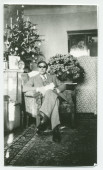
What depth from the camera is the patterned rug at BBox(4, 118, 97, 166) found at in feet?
5.78

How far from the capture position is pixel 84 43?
1820mm

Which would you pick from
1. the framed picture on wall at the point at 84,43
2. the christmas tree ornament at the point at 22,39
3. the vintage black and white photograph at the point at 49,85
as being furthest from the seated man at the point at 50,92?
the framed picture on wall at the point at 84,43

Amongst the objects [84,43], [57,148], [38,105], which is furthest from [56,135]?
[84,43]

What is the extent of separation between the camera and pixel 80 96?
1.82 metres

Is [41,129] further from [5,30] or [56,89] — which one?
[5,30]

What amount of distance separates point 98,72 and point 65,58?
275 mm

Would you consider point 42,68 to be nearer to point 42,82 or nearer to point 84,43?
point 42,82

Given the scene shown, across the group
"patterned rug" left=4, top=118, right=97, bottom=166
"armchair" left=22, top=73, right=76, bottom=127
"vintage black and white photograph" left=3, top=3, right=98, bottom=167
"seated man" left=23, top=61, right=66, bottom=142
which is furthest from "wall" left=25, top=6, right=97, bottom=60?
"patterned rug" left=4, top=118, right=97, bottom=166

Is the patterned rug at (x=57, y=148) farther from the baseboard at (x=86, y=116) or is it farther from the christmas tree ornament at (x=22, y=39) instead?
the christmas tree ornament at (x=22, y=39)

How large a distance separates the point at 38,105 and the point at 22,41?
1.64 ft

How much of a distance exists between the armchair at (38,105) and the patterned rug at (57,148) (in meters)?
0.07

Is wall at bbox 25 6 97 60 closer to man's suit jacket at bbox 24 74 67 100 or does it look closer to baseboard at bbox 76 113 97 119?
man's suit jacket at bbox 24 74 67 100

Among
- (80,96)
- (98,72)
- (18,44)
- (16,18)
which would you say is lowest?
(80,96)

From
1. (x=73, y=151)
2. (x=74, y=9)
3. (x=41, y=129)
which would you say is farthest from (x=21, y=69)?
(x=73, y=151)
